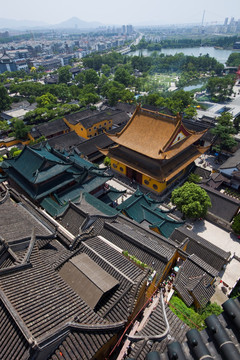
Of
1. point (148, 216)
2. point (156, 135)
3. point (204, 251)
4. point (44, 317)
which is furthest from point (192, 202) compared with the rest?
point (44, 317)

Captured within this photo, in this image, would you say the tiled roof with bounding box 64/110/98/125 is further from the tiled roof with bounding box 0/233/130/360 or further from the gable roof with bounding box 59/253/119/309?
the tiled roof with bounding box 0/233/130/360

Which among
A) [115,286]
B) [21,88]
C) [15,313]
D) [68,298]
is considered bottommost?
[21,88]

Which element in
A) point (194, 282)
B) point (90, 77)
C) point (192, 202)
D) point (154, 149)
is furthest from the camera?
point (90, 77)

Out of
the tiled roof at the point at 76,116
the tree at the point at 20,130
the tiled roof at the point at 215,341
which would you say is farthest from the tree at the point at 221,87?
the tiled roof at the point at 215,341

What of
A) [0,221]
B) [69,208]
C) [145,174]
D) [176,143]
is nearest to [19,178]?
[69,208]

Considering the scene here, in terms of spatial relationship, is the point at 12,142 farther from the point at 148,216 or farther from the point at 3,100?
the point at 148,216

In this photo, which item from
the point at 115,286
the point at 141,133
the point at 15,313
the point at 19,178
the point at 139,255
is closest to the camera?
the point at 15,313

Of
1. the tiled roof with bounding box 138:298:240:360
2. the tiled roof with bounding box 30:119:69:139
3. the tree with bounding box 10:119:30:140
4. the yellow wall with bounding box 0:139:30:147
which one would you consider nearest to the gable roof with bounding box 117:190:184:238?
the tiled roof with bounding box 138:298:240:360

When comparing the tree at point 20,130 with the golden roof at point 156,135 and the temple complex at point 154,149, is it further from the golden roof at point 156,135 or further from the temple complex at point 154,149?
the golden roof at point 156,135

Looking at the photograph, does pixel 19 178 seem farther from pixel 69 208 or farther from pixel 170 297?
pixel 170 297
